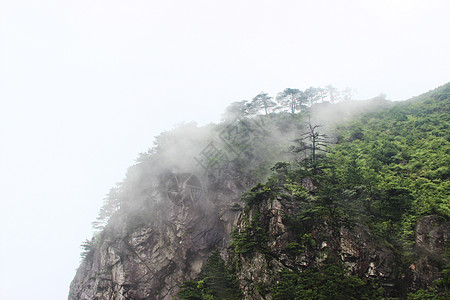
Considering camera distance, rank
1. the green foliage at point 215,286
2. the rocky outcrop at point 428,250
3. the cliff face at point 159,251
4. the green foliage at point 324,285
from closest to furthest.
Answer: the green foliage at point 324,285, the rocky outcrop at point 428,250, the green foliage at point 215,286, the cliff face at point 159,251

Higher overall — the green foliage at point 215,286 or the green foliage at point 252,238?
the green foliage at point 252,238

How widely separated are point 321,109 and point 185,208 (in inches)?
1482

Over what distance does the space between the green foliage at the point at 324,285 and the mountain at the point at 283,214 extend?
7cm

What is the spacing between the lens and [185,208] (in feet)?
104

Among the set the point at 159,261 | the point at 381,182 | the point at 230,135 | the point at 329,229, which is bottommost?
the point at 159,261

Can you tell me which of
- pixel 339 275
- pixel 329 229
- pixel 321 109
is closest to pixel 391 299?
pixel 339 275

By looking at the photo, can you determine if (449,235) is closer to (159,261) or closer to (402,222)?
(402,222)

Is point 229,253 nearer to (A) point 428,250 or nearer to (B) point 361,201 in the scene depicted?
(B) point 361,201

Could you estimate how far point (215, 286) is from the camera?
21.2 m

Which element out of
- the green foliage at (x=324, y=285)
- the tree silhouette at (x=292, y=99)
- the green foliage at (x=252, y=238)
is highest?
the tree silhouette at (x=292, y=99)

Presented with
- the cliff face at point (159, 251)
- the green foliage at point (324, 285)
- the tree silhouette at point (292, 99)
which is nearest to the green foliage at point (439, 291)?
the green foliage at point (324, 285)

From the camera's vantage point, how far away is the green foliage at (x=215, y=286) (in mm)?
20609

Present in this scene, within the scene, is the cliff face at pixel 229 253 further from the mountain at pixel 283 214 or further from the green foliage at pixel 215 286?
the green foliage at pixel 215 286

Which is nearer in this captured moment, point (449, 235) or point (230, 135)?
point (449, 235)
